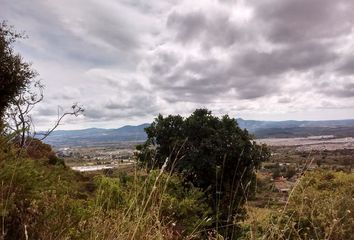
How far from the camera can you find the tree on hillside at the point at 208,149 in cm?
2566

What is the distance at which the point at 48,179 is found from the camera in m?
4.13

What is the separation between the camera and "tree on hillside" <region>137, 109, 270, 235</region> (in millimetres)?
25656

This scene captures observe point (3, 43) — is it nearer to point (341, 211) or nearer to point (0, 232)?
point (341, 211)

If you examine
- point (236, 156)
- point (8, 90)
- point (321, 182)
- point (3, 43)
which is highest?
point (3, 43)

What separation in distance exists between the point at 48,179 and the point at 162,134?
77.0 ft

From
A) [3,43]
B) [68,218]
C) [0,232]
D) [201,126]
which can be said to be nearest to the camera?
[0,232]

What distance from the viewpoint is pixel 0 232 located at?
294 centimetres

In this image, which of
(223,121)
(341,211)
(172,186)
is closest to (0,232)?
(341,211)

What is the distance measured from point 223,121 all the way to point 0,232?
2579 cm

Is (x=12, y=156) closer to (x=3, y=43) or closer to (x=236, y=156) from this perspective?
(x=3, y=43)

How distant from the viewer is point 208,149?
26406 mm

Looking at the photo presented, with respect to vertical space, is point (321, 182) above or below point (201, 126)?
below

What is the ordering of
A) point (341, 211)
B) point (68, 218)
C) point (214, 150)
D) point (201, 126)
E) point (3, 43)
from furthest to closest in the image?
point (201, 126)
point (214, 150)
point (3, 43)
point (341, 211)
point (68, 218)

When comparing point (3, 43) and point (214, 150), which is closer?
point (3, 43)
